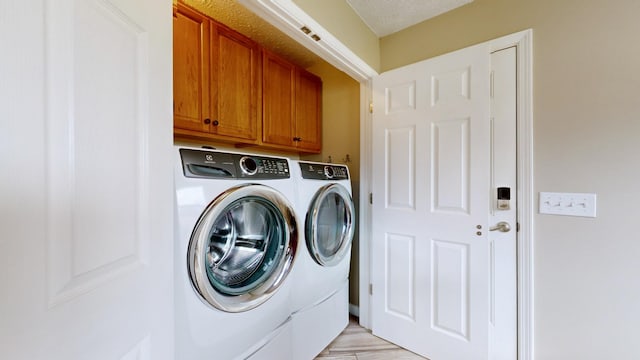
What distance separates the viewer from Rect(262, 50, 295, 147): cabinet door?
1868 millimetres

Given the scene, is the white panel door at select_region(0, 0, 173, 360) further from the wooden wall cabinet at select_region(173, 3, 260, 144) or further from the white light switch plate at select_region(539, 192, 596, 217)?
the white light switch plate at select_region(539, 192, 596, 217)

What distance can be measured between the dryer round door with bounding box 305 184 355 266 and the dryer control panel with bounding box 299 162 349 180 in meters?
0.07

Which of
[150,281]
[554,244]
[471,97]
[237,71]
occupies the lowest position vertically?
[554,244]

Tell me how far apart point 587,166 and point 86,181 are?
1.94 m

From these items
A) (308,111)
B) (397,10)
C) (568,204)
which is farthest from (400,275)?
(397,10)

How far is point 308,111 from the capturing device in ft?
7.38

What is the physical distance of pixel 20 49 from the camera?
33 centimetres

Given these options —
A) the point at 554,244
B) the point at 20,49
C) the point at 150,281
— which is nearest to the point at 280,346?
the point at 150,281

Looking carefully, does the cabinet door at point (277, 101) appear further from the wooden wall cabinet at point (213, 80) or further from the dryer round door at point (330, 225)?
the dryer round door at point (330, 225)

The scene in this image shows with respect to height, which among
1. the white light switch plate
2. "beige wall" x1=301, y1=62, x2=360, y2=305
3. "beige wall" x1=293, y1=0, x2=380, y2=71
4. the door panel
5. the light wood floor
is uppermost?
"beige wall" x1=293, y1=0, x2=380, y2=71

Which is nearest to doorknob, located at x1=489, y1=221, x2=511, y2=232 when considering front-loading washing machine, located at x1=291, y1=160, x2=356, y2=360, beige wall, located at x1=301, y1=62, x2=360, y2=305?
front-loading washing machine, located at x1=291, y1=160, x2=356, y2=360

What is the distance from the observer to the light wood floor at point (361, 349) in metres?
1.65

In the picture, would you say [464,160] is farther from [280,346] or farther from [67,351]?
[67,351]

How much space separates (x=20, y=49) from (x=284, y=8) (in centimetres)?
103
